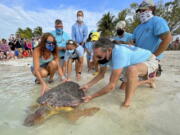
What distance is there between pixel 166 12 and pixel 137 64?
67.4 feet

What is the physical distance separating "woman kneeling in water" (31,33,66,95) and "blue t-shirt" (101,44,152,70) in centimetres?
124

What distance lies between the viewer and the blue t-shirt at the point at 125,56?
1.87 meters

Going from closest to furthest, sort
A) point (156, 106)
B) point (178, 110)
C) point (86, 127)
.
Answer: point (86, 127) < point (178, 110) < point (156, 106)

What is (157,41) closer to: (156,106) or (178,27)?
(156,106)

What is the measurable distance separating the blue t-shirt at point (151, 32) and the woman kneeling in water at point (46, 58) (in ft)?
5.17

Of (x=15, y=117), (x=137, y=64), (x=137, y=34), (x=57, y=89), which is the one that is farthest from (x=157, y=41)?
(x=15, y=117)

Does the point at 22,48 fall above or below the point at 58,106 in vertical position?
above

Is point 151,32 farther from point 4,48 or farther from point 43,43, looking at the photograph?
point 4,48

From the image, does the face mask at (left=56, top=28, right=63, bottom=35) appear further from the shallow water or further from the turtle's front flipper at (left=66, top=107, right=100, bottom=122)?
the turtle's front flipper at (left=66, top=107, right=100, bottom=122)

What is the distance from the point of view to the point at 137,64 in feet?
7.17

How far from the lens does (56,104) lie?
6.34 ft

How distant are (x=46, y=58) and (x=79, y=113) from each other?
1.74 metres

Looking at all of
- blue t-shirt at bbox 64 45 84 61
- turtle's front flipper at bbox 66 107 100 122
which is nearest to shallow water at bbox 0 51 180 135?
turtle's front flipper at bbox 66 107 100 122

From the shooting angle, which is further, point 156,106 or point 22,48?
point 22,48
